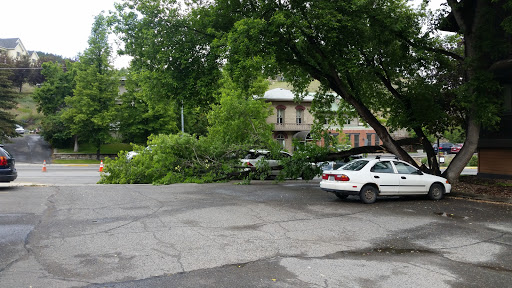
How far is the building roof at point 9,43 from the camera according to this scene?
10212cm

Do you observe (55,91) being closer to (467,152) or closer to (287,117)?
(287,117)

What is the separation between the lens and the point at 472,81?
14.0 metres

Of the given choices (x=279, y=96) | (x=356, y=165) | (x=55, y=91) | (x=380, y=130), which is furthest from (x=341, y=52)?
(x=55, y=91)

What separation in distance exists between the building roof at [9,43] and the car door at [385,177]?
11285 centimetres

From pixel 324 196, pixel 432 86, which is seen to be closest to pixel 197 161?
pixel 324 196

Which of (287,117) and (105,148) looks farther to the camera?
(287,117)

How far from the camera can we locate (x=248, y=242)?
763cm

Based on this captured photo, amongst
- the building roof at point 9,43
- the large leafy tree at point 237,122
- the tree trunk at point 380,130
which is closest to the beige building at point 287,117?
the large leafy tree at point 237,122

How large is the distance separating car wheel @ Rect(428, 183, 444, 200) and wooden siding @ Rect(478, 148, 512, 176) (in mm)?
6571

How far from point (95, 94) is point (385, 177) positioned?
124 feet

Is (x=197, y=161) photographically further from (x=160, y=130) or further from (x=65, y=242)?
(x=160, y=130)

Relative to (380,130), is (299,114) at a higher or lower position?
higher

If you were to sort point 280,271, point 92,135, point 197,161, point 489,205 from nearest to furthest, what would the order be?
point 280,271 < point 489,205 < point 197,161 < point 92,135

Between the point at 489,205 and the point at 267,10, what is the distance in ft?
32.3
